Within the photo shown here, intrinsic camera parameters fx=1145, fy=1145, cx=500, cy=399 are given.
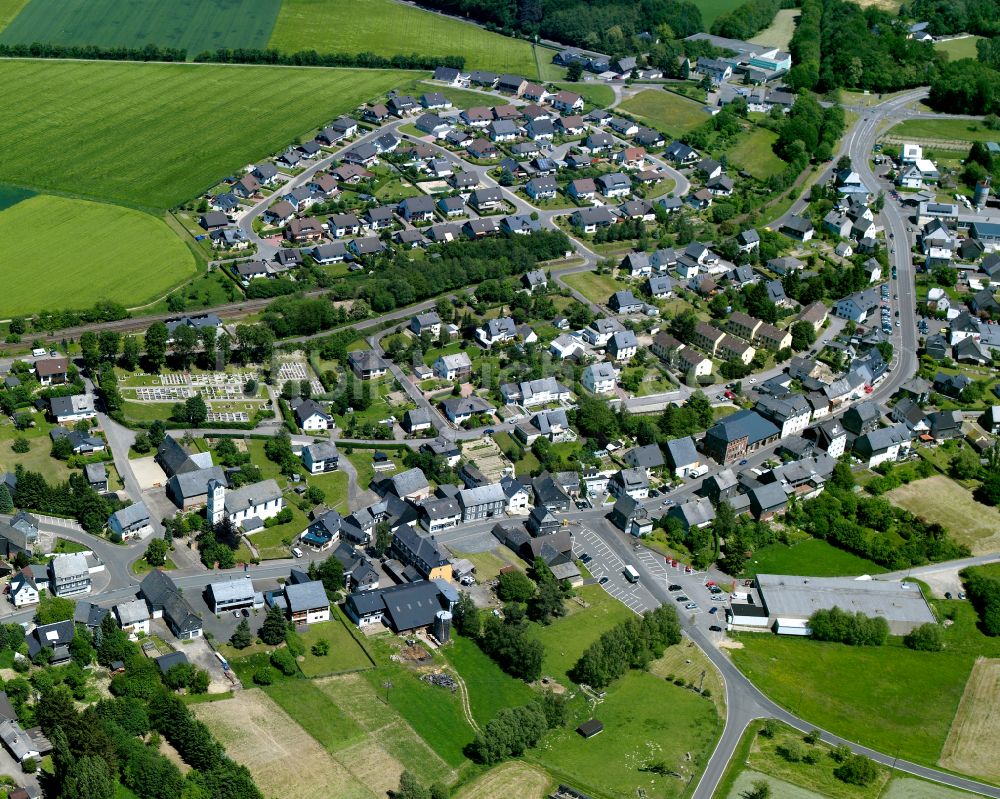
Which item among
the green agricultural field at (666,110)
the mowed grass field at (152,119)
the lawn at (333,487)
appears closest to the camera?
the lawn at (333,487)

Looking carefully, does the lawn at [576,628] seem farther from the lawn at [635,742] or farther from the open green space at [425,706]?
the open green space at [425,706]

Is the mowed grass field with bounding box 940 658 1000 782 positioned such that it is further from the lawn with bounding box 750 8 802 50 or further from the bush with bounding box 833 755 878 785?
the lawn with bounding box 750 8 802 50

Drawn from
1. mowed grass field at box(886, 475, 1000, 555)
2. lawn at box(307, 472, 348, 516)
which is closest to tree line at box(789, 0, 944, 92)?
mowed grass field at box(886, 475, 1000, 555)

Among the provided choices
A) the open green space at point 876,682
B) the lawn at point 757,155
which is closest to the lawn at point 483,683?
the open green space at point 876,682

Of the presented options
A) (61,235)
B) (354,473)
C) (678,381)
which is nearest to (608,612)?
(354,473)

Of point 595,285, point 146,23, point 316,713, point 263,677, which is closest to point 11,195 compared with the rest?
point 146,23

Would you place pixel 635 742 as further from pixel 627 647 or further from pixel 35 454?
pixel 35 454
